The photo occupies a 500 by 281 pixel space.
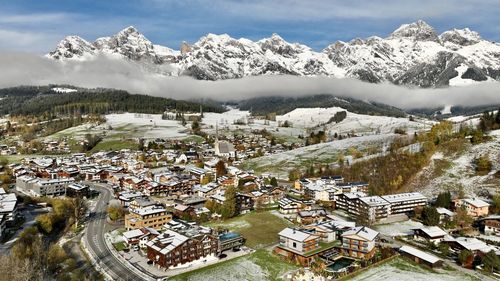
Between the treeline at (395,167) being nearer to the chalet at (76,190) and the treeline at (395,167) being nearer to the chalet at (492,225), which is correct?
the chalet at (492,225)

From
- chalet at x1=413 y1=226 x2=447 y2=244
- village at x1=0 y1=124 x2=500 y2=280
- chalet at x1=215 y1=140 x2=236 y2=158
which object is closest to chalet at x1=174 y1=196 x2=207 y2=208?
village at x1=0 y1=124 x2=500 y2=280

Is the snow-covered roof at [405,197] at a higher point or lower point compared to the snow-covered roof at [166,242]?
higher

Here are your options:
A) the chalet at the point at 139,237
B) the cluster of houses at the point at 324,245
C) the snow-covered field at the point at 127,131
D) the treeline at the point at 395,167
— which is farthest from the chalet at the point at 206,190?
the snow-covered field at the point at 127,131

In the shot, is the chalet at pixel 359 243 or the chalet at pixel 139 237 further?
the chalet at pixel 139 237

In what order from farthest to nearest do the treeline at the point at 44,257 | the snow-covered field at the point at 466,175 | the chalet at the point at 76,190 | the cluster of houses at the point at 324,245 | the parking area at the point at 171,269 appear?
the chalet at the point at 76,190, the snow-covered field at the point at 466,175, the cluster of houses at the point at 324,245, the parking area at the point at 171,269, the treeline at the point at 44,257

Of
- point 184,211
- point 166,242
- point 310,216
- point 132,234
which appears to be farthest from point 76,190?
point 310,216

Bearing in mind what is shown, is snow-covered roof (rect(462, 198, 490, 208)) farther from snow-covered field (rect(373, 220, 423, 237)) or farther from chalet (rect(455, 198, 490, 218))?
→ snow-covered field (rect(373, 220, 423, 237))

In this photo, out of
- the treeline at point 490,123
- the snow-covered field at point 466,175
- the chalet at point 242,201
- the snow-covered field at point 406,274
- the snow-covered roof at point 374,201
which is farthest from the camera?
the treeline at point 490,123

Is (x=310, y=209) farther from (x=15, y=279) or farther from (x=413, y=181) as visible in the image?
(x=15, y=279)
